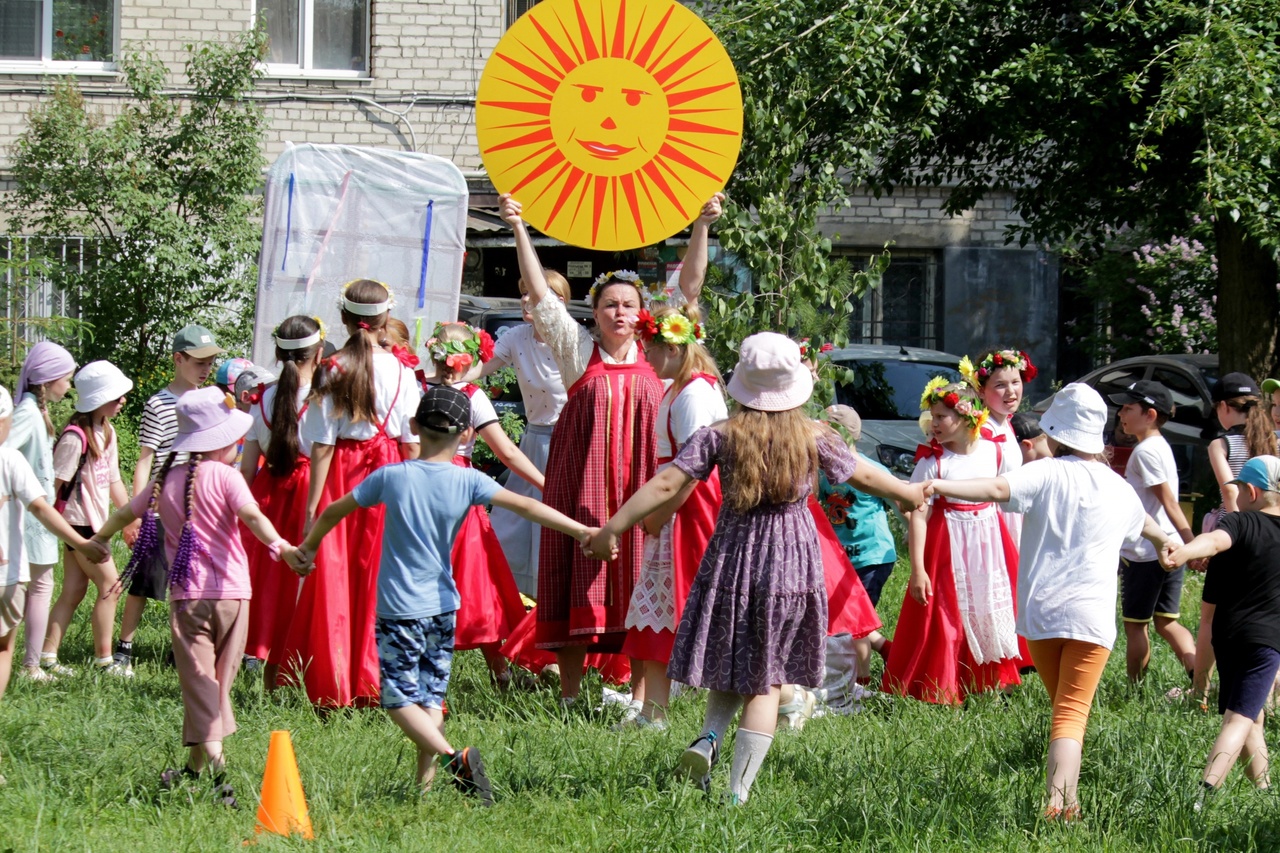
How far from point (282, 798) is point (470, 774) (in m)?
0.58

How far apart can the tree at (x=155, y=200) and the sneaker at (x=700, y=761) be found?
10.2 m

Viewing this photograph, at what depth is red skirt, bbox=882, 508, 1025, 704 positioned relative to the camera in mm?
6312

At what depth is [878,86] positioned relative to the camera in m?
10.8

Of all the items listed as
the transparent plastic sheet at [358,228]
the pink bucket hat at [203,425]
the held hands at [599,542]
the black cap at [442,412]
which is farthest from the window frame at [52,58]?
the held hands at [599,542]

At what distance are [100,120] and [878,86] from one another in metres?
8.06

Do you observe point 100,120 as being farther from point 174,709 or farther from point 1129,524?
point 1129,524

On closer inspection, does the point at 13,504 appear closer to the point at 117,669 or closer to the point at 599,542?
the point at 117,669

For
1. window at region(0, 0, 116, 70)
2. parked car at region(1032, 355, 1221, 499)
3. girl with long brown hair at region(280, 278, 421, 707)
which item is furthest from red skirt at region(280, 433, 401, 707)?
window at region(0, 0, 116, 70)

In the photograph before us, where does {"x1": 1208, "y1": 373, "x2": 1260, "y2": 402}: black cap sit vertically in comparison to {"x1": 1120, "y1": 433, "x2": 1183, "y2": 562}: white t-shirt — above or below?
above

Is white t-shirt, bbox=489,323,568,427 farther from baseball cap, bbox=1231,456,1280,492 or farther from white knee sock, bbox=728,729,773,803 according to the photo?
baseball cap, bbox=1231,456,1280,492

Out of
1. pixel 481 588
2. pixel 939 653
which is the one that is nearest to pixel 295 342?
pixel 481 588

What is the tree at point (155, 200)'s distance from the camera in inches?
539

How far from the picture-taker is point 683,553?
5.79 meters

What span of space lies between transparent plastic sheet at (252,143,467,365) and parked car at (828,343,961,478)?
3.35 meters
